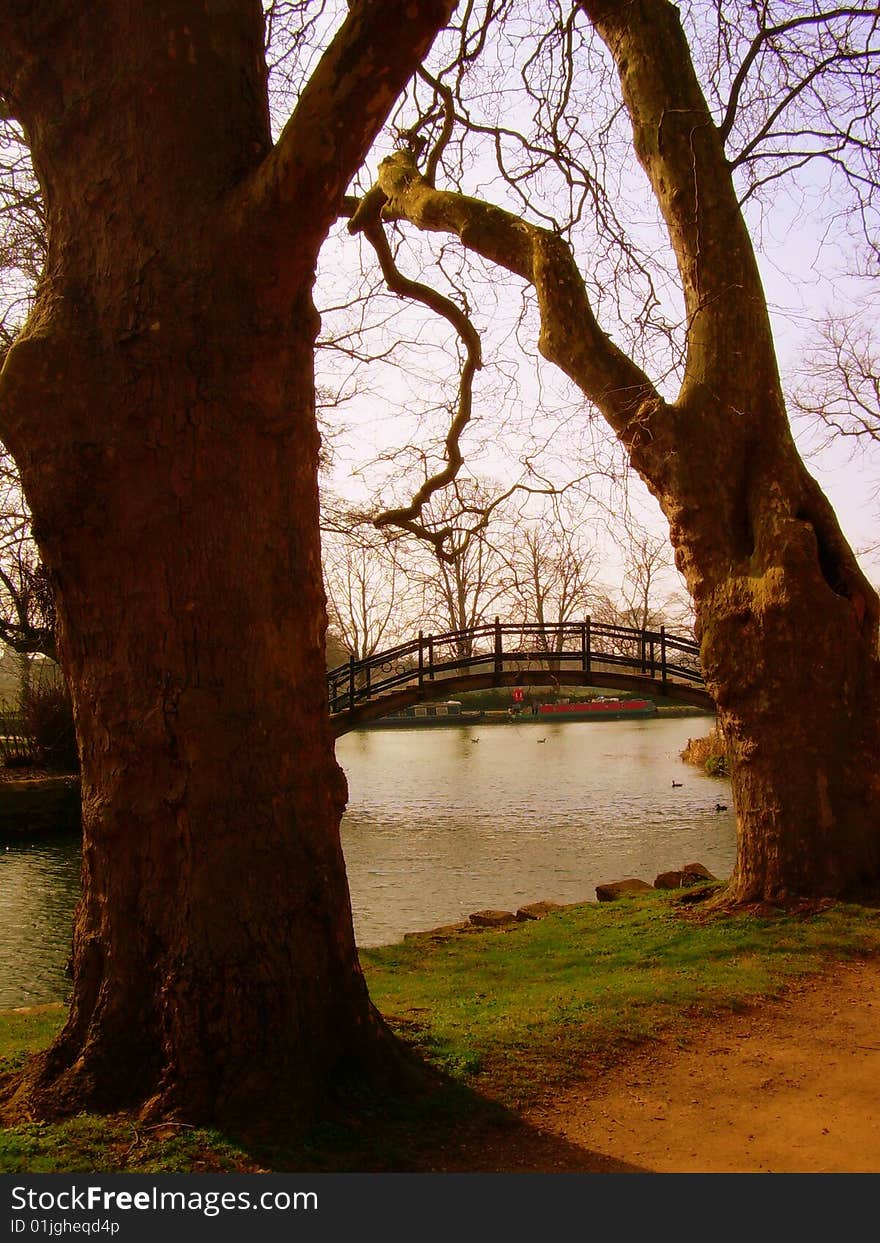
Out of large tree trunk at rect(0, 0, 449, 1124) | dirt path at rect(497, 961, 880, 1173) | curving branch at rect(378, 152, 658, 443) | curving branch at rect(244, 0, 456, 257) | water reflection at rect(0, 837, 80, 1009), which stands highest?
curving branch at rect(378, 152, 658, 443)

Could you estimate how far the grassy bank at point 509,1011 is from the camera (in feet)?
9.74

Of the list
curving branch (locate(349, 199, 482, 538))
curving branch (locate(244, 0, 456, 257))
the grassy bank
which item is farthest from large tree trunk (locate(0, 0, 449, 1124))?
curving branch (locate(349, 199, 482, 538))

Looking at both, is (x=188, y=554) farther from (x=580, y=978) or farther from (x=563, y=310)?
(x=563, y=310)

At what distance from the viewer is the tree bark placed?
6418mm

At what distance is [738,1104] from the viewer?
12.1 feet

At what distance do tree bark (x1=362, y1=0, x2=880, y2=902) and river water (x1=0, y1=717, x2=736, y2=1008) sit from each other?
452 centimetres

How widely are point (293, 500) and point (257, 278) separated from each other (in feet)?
2.52

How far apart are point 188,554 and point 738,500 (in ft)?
15.5

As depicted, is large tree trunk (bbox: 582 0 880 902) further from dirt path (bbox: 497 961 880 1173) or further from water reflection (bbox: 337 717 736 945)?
water reflection (bbox: 337 717 736 945)

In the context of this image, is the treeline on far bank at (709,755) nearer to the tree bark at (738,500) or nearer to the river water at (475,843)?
the river water at (475,843)

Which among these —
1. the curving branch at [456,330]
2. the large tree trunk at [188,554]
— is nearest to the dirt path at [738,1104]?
the large tree trunk at [188,554]

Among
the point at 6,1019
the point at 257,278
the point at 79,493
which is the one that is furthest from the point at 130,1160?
the point at 6,1019

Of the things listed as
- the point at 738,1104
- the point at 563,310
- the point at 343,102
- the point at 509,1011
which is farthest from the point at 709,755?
the point at 343,102

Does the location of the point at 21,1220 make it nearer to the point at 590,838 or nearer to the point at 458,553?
the point at 458,553
